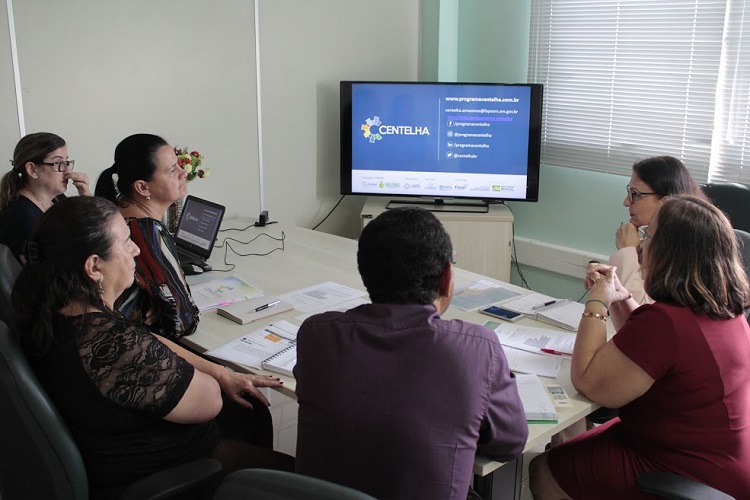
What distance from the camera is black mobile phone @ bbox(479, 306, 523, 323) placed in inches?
95.3

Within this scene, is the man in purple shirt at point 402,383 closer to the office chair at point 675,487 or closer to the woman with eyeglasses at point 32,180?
the office chair at point 675,487

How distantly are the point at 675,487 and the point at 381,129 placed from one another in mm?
2938

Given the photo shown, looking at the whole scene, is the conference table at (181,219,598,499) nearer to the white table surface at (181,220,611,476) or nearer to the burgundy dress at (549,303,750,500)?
the white table surface at (181,220,611,476)

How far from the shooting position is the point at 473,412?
143 cm

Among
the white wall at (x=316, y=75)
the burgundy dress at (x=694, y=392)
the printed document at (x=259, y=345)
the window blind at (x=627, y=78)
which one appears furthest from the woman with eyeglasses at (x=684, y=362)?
the white wall at (x=316, y=75)

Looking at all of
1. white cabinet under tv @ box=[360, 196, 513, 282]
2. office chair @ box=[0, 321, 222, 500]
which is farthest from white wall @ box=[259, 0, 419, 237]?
office chair @ box=[0, 321, 222, 500]

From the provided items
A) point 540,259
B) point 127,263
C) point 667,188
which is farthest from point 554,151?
point 127,263

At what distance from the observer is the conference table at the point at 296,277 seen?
179 centimetres

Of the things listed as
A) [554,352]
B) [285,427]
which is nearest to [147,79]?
[285,427]

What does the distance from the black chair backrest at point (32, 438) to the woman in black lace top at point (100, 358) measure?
0.19ft

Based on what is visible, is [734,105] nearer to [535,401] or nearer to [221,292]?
[535,401]

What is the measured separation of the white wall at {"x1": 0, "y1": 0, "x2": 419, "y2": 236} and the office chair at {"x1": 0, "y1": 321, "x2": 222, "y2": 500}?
199 cm

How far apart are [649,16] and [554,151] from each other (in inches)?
34.8

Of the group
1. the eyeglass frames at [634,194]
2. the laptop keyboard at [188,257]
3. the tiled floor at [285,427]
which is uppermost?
the eyeglass frames at [634,194]
